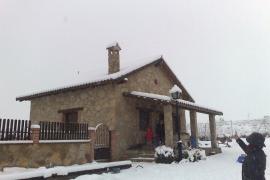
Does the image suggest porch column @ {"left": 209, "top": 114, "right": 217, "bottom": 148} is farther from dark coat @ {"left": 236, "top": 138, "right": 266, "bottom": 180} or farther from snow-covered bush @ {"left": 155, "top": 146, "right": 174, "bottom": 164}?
dark coat @ {"left": 236, "top": 138, "right": 266, "bottom": 180}

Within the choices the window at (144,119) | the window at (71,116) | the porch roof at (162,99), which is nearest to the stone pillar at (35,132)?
the porch roof at (162,99)

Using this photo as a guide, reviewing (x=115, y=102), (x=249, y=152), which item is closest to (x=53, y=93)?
(x=115, y=102)

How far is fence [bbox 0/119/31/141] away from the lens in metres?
10.2

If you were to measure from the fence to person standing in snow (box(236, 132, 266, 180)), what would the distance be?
815 cm

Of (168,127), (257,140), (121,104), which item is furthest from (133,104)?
(257,140)

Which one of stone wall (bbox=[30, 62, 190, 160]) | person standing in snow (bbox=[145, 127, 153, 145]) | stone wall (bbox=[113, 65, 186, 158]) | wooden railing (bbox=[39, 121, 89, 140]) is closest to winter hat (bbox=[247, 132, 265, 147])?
wooden railing (bbox=[39, 121, 89, 140])

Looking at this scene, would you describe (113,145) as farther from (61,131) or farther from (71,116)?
(71,116)

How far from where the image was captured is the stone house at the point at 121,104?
1598 centimetres

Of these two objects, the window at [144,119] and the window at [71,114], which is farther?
the window at [144,119]

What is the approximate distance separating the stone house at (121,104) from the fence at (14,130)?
195 inches

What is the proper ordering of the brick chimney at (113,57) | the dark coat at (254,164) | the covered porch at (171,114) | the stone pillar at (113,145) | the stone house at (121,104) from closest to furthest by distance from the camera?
the dark coat at (254,164)
the stone pillar at (113,145)
the covered porch at (171,114)
the stone house at (121,104)
the brick chimney at (113,57)

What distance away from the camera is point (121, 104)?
54.3 ft

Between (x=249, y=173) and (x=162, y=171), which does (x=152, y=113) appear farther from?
(x=249, y=173)

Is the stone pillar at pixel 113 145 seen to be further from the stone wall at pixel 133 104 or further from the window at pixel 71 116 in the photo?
the window at pixel 71 116
